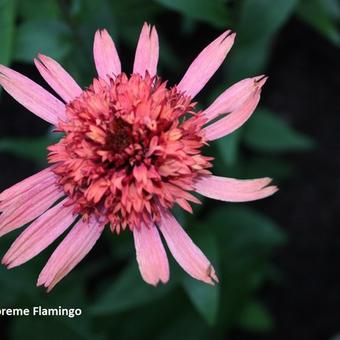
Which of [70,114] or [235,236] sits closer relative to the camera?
[70,114]

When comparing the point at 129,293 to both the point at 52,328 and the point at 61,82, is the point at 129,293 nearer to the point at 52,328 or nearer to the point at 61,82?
the point at 52,328

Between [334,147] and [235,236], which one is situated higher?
[334,147]

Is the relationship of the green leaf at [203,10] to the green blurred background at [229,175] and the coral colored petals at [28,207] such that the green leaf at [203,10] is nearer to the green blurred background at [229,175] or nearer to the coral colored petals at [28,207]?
the green blurred background at [229,175]

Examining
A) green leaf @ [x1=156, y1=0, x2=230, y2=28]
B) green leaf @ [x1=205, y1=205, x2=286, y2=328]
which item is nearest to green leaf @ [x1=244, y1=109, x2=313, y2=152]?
green leaf @ [x1=205, y1=205, x2=286, y2=328]

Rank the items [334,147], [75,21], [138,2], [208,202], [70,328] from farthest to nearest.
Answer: [334,147]
[208,202]
[138,2]
[70,328]
[75,21]

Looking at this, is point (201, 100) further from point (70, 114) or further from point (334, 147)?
point (70, 114)

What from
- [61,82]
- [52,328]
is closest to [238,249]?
[52,328]

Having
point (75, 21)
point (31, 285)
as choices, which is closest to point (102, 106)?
point (75, 21)
